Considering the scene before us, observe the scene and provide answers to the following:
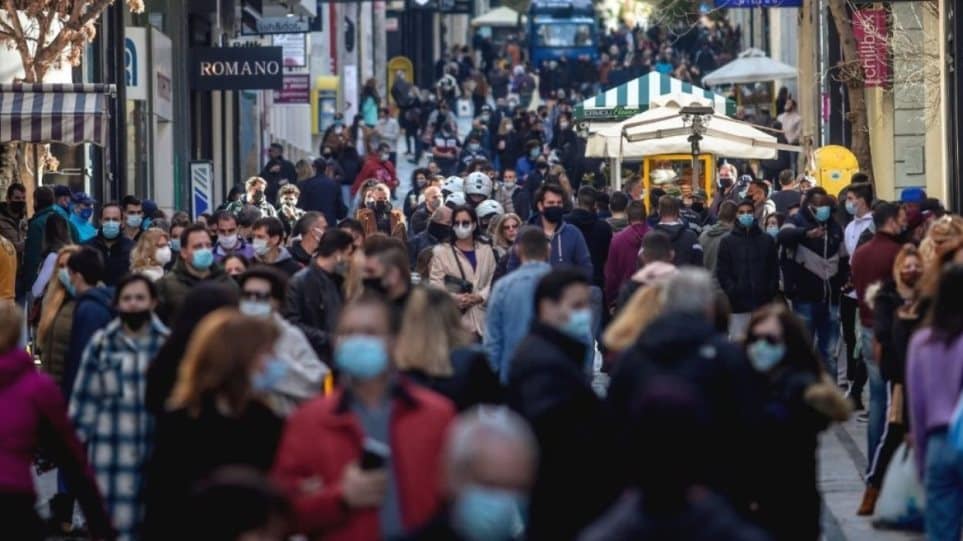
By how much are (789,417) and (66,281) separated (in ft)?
17.8

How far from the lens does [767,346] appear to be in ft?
33.7

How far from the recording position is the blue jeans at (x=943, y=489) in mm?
10805

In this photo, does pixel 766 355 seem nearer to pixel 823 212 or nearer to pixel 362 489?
pixel 362 489

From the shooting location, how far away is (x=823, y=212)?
66.0 ft

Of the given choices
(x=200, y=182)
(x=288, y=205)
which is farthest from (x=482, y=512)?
(x=200, y=182)

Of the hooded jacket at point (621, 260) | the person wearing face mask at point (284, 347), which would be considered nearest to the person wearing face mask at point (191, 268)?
the person wearing face mask at point (284, 347)

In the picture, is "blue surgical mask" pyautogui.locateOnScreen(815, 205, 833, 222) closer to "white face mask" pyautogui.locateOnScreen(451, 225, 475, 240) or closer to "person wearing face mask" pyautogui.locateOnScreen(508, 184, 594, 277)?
"person wearing face mask" pyautogui.locateOnScreen(508, 184, 594, 277)

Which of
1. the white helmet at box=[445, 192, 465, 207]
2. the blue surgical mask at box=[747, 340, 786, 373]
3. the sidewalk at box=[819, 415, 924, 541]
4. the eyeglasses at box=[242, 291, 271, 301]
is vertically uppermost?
the white helmet at box=[445, 192, 465, 207]

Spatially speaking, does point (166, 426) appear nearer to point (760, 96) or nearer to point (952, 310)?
point (952, 310)

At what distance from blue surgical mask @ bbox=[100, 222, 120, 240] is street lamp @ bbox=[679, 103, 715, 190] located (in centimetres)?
1201

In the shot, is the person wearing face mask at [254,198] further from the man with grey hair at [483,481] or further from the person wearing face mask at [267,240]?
the man with grey hair at [483,481]

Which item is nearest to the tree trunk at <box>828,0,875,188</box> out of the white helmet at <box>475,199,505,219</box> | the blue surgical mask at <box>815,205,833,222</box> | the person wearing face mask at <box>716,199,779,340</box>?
the white helmet at <box>475,199,505,219</box>

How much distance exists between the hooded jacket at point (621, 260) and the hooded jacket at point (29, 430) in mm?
10116

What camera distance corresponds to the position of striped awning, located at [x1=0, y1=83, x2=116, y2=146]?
813 inches
